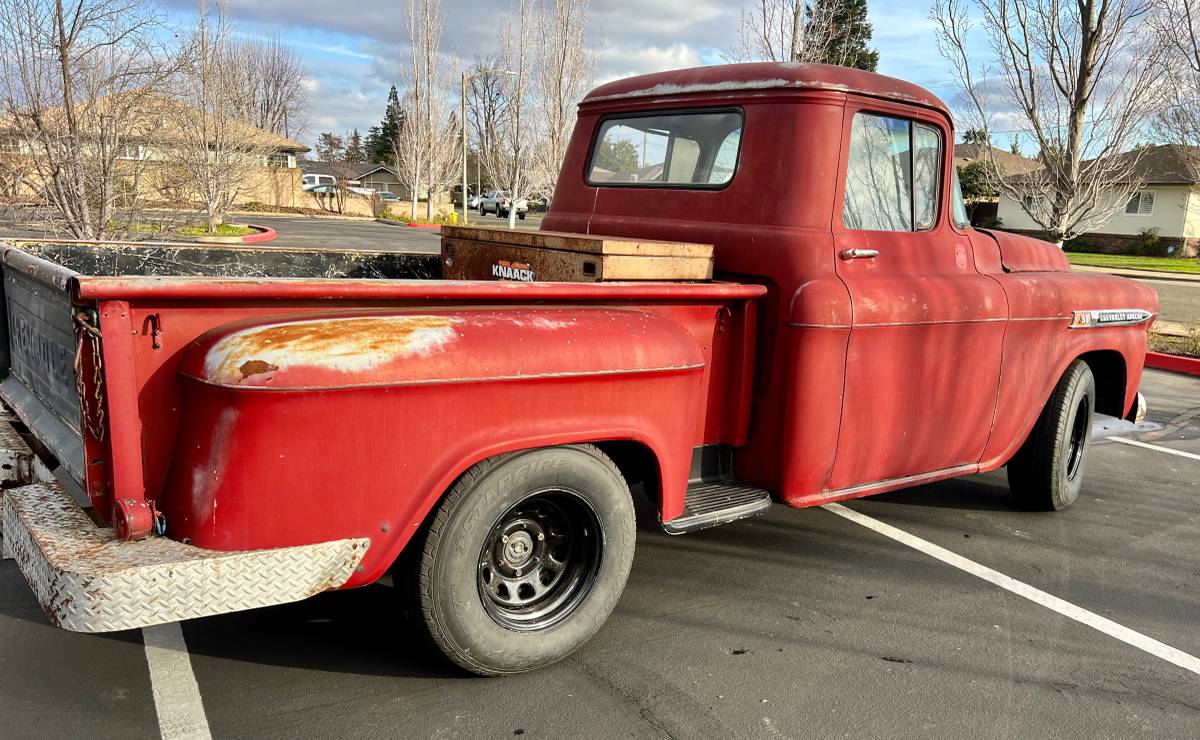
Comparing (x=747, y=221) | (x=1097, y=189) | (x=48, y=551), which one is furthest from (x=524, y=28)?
(x=48, y=551)

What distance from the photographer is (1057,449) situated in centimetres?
468

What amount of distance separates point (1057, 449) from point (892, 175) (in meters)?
1.86

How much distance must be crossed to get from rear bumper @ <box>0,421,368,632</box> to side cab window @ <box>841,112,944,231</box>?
8.34 ft

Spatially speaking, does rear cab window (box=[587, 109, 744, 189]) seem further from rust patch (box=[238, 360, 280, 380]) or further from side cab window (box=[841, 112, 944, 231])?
rust patch (box=[238, 360, 280, 380])

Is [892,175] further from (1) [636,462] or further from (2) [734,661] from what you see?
(2) [734,661]

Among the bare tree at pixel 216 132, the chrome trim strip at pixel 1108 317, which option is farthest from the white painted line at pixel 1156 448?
the bare tree at pixel 216 132

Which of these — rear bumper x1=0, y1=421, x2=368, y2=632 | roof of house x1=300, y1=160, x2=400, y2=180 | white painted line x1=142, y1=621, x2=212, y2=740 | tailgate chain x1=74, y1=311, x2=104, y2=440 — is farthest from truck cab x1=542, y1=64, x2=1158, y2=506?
roof of house x1=300, y1=160, x2=400, y2=180

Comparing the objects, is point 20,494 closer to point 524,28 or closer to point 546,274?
point 546,274

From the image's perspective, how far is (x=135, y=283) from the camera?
221 cm

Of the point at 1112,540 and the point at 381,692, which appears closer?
the point at 381,692

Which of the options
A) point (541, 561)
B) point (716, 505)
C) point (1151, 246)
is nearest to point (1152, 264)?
point (1151, 246)

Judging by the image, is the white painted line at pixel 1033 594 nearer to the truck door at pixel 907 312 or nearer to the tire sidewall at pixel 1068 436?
the truck door at pixel 907 312

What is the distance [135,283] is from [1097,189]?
11856 mm

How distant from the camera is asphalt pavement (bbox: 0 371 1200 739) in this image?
2.70m
